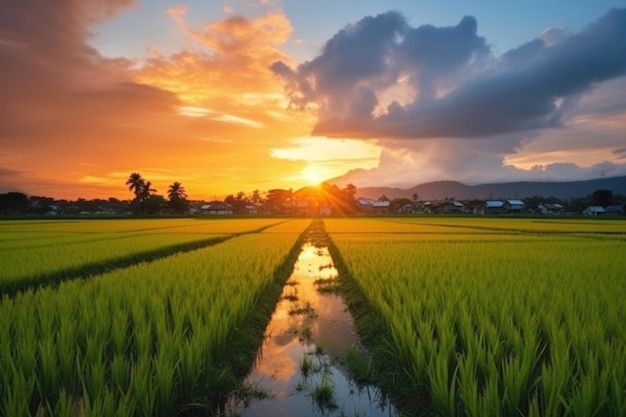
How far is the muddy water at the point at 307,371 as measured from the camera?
3680 mm

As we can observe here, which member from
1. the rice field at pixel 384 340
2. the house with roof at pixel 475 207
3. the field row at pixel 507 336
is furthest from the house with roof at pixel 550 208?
the rice field at pixel 384 340

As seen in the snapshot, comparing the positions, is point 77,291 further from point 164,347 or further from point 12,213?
point 12,213

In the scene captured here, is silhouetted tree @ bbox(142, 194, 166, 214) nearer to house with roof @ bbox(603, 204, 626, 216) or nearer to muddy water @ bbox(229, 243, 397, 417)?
muddy water @ bbox(229, 243, 397, 417)

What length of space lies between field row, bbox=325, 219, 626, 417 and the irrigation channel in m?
0.48

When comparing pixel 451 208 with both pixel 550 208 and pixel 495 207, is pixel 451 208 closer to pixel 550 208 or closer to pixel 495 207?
pixel 495 207

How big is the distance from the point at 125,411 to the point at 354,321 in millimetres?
4551

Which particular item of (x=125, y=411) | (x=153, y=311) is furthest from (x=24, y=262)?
(x=125, y=411)

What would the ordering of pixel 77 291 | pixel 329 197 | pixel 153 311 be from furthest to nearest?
pixel 329 197 < pixel 77 291 < pixel 153 311

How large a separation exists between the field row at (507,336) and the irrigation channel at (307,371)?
475 mm

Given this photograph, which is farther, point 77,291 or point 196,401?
point 77,291

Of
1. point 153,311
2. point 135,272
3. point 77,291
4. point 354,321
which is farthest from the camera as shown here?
point 135,272

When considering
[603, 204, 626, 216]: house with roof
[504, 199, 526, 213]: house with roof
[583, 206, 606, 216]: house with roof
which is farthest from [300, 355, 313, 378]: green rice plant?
[504, 199, 526, 213]: house with roof

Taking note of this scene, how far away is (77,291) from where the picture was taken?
19.9ft

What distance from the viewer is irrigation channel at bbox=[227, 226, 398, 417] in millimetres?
3674
